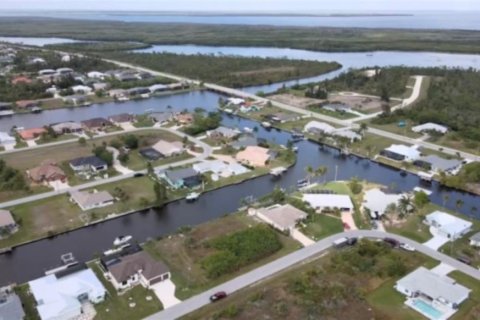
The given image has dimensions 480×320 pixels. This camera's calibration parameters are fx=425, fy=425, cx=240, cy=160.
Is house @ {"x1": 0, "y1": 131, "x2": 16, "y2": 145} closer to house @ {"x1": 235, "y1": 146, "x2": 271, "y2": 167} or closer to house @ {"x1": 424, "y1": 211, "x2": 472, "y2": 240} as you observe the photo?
house @ {"x1": 235, "y1": 146, "x2": 271, "y2": 167}

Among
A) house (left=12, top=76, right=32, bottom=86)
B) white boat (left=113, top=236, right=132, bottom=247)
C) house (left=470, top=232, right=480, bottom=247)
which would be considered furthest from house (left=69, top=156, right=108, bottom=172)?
house (left=12, top=76, right=32, bottom=86)

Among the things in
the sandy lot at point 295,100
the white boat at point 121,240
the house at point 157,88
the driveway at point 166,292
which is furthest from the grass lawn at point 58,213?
the house at point 157,88

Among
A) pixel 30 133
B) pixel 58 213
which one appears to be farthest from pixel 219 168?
pixel 30 133

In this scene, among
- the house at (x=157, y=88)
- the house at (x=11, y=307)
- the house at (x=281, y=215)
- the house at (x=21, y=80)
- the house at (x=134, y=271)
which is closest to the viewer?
the house at (x=11, y=307)

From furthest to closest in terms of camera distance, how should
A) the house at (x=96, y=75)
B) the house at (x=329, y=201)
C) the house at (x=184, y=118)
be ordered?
the house at (x=96, y=75)
the house at (x=184, y=118)
the house at (x=329, y=201)

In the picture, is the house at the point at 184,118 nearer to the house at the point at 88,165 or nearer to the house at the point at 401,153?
the house at the point at 88,165

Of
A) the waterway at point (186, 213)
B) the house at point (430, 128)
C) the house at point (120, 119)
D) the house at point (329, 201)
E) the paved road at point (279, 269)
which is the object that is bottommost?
the waterway at point (186, 213)

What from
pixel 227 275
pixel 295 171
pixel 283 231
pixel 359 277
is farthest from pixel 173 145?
pixel 359 277
